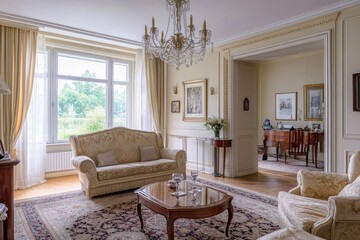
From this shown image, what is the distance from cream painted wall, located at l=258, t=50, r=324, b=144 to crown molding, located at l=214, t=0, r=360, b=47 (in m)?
1.89

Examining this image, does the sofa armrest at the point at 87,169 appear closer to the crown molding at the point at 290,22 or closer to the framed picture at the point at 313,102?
the crown molding at the point at 290,22

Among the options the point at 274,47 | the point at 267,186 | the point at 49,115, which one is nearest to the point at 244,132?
the point at 267,186

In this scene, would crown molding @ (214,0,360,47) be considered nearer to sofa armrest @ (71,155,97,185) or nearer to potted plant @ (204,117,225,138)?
potted plant @ (204,117,225,138)

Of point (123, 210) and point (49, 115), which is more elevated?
point (49, 115)

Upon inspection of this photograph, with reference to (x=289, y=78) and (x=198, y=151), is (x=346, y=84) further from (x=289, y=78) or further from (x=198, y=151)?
(x=289, y=78)

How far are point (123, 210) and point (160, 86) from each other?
4005 millimetres

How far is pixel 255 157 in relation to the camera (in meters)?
6.02

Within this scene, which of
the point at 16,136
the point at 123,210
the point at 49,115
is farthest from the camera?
the point at 49,115

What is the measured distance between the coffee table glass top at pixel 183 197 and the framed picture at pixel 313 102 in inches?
217

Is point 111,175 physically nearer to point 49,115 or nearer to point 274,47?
point 49,115

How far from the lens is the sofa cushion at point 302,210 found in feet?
6.75

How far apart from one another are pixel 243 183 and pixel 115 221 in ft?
9.02

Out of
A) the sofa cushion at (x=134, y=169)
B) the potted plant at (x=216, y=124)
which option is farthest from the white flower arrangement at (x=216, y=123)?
the sofa cushion at (x=134, y=169)

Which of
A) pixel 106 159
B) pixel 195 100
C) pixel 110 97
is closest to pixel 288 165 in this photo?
pixel 195 100
